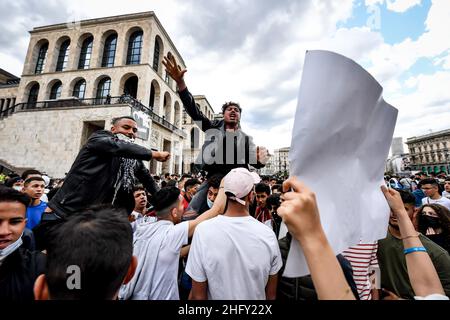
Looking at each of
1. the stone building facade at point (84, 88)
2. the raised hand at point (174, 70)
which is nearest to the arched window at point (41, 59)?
the stone building facade at point (84, 88)

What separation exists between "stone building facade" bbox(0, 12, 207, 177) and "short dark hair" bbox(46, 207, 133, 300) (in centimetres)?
1783

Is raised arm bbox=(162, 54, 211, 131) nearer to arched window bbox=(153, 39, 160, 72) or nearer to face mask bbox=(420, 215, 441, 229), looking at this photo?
face mask bbox=(420, 215, 441, 229)

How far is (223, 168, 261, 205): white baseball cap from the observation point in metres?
1.82

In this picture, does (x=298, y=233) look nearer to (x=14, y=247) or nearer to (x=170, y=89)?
(x=14, y=247)

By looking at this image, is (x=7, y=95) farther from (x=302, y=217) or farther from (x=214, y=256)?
(x=302, y=217)

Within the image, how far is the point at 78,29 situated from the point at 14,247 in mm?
30695

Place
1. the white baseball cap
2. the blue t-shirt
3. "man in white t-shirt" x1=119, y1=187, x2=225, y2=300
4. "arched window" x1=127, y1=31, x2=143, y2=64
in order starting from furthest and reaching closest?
1. "arched window" x1=127, y1=31, x2=143, y2=64
2. the blue t-shirt
3. "man in white t-shirt" x1=119, y1=187, x2=225, y2=300
4. the white baseball cap

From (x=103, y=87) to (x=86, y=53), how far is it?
508 cm

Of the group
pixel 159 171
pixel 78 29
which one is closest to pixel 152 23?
pixel 78 29

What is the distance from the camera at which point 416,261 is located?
1.14 meters

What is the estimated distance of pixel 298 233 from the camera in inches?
25.4

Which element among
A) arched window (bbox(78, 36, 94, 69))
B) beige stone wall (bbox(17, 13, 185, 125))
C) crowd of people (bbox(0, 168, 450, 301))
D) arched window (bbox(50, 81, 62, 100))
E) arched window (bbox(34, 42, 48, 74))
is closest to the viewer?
Result: crowd of people (bbox(0, 168, 450, 301))

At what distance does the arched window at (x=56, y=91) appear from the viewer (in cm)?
2372

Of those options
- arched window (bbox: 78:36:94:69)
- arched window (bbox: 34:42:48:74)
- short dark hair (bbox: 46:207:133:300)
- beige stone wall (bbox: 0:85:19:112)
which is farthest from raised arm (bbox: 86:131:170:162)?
beige stone wall (bbox: 0:85:19:112)
